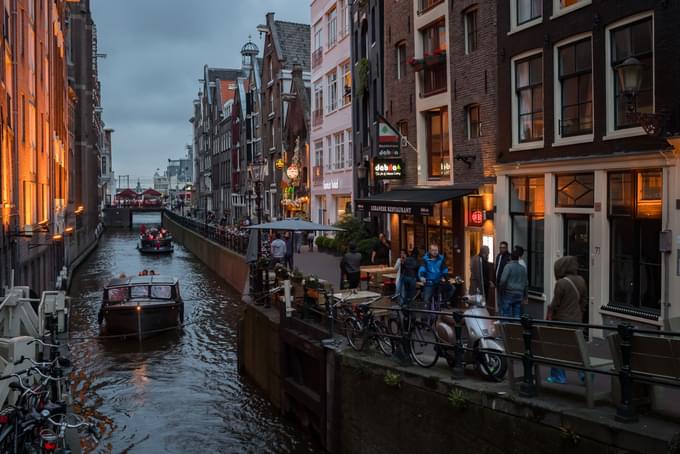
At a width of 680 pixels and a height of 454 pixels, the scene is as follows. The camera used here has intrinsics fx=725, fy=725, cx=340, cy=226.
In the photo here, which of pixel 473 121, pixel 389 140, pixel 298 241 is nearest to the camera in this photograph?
pixel 473 121

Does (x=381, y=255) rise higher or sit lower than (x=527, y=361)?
higher

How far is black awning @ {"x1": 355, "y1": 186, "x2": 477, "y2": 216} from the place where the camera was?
19.1m

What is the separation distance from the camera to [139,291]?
2655cm

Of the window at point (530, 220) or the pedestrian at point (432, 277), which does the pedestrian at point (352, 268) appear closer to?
the pedestrian at point (432, 277)

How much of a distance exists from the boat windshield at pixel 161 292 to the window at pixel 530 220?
14237 millimetres

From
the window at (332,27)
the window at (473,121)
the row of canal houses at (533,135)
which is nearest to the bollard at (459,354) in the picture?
the row of canal houses at (533,135)

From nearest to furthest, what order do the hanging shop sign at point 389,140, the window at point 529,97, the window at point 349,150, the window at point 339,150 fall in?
the window at point 529,97, the hanging shop sign at point 389,140, the window at point 349,150, the window at point 339,150

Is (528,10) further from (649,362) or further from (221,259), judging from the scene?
(221,259)

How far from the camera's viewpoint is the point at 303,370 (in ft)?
49.6

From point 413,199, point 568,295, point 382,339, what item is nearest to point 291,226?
point 413,199

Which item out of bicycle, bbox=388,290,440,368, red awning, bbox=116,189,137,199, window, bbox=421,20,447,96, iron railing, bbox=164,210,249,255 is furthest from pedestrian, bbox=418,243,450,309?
red awning, bbox=116,189,137,199

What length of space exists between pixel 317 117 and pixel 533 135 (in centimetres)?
2384

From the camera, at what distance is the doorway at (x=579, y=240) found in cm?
1470

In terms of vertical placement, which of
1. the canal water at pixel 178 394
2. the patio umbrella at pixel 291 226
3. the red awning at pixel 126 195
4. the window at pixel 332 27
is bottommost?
the canal water at pixel 178 394
